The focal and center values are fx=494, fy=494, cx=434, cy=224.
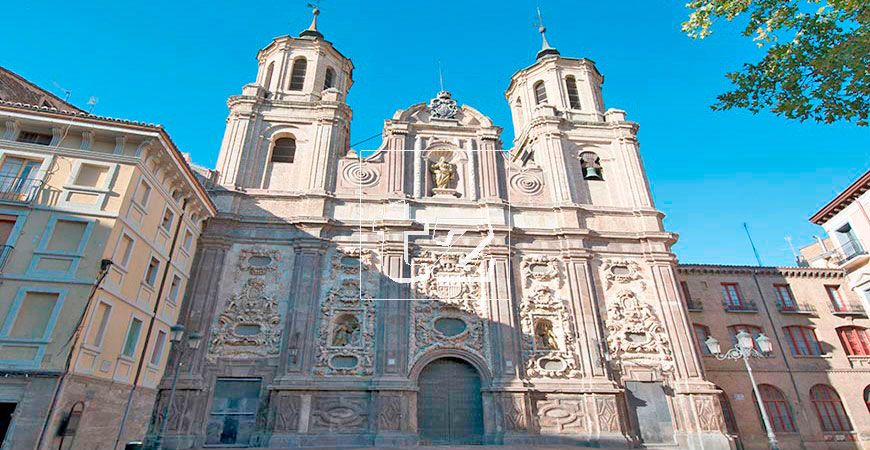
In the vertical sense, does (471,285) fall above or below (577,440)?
above

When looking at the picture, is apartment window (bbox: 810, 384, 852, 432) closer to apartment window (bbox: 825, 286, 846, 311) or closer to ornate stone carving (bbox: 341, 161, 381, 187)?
apartment window (bbox: 825, 286, 846, 311)

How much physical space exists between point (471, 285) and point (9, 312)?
14.9 m

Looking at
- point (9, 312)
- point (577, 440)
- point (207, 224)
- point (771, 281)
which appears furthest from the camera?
point (771, 281)

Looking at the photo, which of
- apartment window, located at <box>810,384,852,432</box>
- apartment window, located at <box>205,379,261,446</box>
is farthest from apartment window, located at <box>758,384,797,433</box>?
apartment window, located at <box>205,379,261,446</box>

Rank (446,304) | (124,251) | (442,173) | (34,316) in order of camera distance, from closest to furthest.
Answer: (34,316), (124,251), (446,304), (442,173)

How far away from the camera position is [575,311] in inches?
811

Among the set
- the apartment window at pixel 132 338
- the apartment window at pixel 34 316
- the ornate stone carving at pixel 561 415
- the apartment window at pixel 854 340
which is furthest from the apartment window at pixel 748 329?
the apartment window at pixel 34 316

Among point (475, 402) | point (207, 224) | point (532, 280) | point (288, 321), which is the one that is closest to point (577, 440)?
point (475, 402)

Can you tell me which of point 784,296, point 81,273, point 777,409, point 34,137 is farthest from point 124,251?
Answer: point 784,296

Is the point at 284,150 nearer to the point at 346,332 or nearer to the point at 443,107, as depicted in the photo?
the point at 443,107

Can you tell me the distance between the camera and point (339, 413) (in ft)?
57.9

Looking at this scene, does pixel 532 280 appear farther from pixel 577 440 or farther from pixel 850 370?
pixel 850 370

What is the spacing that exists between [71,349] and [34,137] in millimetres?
7041

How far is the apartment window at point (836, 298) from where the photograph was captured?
84.5 ft
